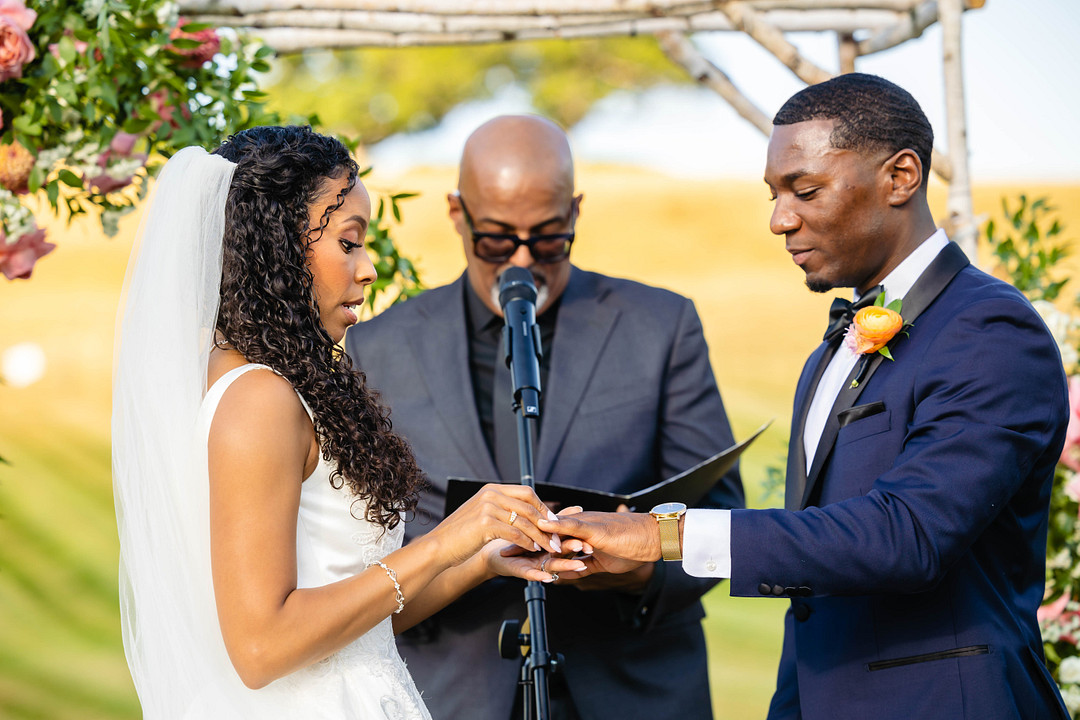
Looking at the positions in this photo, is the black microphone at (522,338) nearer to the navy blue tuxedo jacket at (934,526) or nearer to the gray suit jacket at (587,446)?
the navy blue tuxedo jacket at (934,526)

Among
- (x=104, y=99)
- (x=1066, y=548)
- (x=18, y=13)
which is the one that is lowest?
(x=1066, y=548)

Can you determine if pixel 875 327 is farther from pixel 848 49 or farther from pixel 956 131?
pixel 848 49

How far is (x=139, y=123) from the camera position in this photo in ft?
12.7

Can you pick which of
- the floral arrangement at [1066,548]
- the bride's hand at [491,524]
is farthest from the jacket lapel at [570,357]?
the floral arrangement at [1066,548]

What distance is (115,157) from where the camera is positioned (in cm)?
391

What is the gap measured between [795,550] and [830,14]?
2.93 meters

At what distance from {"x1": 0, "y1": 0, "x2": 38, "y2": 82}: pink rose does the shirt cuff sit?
9.68ft

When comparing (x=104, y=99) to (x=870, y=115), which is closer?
(x=870, y=115)

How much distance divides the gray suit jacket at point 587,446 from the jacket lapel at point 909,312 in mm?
815

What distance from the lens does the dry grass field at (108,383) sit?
273 inches

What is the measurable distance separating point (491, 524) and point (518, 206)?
1.63 metres

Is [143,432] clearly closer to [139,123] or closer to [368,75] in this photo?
[139,123]

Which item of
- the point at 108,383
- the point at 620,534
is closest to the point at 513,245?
the point at 620,534

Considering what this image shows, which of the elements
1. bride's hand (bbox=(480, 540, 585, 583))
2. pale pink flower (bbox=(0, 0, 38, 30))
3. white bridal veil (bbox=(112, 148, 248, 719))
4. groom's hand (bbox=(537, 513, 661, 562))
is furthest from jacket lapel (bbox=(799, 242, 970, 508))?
pale pink flower (bbox=(0, 0, 38, 30))
